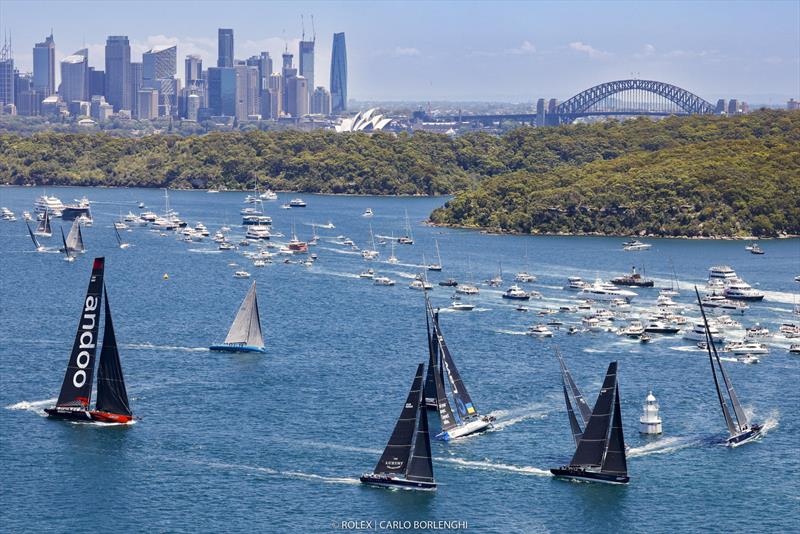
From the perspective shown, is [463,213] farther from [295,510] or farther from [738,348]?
[295,510]

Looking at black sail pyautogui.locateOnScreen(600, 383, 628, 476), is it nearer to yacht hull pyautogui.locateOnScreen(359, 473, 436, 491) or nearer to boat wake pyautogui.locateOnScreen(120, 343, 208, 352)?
yacht hull pyautogui.locateOnScreen(359, 473, 436, 491)

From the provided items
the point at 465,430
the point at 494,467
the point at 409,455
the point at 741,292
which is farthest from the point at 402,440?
the point at 741,292

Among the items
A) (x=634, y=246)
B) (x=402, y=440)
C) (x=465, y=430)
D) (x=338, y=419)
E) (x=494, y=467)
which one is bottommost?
(x=494, y=467)

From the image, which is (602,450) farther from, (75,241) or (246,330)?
(75,241)

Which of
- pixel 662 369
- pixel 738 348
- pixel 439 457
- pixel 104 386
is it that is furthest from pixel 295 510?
pixel 738 348

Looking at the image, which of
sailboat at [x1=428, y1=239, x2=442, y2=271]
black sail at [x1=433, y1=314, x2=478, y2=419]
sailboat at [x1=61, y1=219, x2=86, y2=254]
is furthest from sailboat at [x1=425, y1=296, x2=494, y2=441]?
sailboat at [x1=61, y1=219, x2=86, y2=254]

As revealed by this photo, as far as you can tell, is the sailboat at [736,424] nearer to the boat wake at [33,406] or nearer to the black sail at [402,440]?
the black sail at [402,440]

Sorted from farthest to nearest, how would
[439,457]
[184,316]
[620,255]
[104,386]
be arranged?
[620,255] < [184,316] < [104,386] < [439,457]
